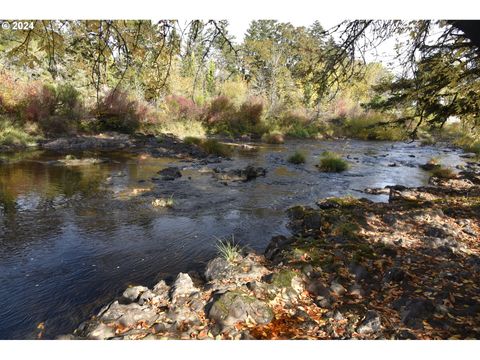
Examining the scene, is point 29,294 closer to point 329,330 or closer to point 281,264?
point 281,264

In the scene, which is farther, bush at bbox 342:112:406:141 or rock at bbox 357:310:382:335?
bush at bbox 342:112:406:141

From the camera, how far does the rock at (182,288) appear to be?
3602 mm

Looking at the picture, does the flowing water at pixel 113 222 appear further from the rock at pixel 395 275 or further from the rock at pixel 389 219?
the rock at pixel 395 275

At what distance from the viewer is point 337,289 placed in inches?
148

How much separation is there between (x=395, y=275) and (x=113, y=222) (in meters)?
5.14

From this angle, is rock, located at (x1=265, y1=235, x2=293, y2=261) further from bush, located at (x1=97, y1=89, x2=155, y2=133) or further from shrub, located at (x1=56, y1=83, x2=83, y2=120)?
shrub, located at (x1=56, y1=83, x2=83, y2=120)

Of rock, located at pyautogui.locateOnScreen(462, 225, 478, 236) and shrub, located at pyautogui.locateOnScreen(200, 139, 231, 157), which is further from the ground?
shrub, located at pyautogui.locateOnScreen(200, 139, 231, 157)

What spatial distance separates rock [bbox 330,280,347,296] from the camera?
147 inches

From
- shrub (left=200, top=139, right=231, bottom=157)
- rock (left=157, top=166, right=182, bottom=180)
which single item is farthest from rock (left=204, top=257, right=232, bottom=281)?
shrub (left=200, top=139, right=231, bottom=157)

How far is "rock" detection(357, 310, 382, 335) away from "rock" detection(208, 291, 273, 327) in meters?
0.82

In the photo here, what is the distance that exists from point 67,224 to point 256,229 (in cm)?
367

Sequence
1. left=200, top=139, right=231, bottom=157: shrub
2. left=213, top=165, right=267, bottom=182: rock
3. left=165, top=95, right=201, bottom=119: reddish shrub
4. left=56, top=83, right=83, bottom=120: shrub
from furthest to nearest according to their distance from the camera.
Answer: left=165, top=95, right=201, bottom=119: reddish shrub, left=56, top=83, right=83, bottom=120: shrub, left=200, top=139, right=231, bottom=157: shrub, left=213, top=165, right=267, bottom=182: rock

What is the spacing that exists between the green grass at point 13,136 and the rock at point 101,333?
1517 cm

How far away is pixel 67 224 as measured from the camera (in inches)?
258
